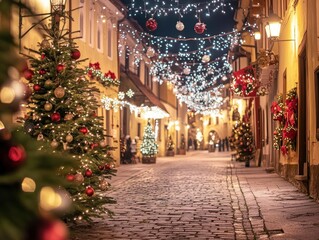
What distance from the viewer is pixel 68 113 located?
9.34 metres

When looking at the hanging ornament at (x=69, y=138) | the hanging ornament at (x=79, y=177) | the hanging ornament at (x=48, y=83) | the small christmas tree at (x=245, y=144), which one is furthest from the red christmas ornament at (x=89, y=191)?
the small christmas tree at (x=245, y=144)

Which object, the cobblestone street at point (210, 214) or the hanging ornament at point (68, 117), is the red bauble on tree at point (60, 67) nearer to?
the hanging ornament at point (68, 117)

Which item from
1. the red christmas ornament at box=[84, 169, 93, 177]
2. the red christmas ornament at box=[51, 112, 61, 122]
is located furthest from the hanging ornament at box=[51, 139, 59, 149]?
the red christmas ornament at box=[84, 169, 93, 177]

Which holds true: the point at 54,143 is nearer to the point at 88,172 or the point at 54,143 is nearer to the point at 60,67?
the point at 88,172

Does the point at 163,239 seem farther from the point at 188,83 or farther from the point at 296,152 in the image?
the point at 188,83

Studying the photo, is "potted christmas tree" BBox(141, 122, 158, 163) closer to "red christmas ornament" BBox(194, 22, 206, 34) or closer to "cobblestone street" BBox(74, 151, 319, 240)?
"red christmas ornament" BBox(194, 22, 206, 34)

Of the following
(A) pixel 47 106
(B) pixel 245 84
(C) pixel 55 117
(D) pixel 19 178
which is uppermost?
(B) pixel 245 84

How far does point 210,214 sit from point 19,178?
9938 mm

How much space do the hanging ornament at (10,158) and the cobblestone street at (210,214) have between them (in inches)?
278

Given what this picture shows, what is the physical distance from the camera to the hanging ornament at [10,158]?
1.78 m

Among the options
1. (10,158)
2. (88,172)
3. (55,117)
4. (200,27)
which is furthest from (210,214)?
(200,27)

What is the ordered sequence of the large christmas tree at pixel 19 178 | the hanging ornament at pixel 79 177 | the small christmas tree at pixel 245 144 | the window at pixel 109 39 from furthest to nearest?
1. the small christmas tree at pixel 245 144
2. the window at pixel 109 39
3. the hanging ornament at pixel 79 177
4. the large christmas tree at pixel 19 178

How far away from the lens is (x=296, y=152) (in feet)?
54.2

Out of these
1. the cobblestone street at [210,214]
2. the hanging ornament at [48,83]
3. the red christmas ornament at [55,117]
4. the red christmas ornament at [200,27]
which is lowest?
the cobblestone street at [210,214]
